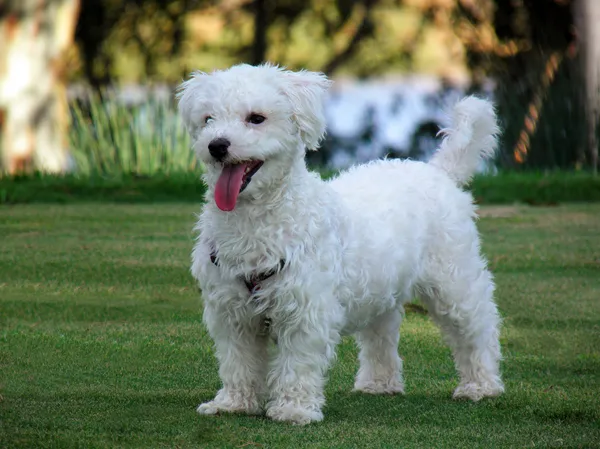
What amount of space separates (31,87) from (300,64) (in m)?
8.25

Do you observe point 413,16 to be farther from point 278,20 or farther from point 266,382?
point 266,382

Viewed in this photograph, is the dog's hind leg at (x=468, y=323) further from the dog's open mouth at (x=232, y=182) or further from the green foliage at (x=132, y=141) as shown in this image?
the green foliage at (x=132, y=141)

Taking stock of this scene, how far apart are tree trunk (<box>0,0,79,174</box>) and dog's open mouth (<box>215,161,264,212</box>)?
1346cm

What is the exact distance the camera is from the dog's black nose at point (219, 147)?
17.4 ft

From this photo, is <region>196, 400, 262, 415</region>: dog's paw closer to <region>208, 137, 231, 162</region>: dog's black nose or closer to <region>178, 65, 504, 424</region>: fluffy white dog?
<region>178, 65, 504, 424</region>: fluffy white dog

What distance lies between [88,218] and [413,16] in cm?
1536

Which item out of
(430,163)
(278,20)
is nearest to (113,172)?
(430,163)

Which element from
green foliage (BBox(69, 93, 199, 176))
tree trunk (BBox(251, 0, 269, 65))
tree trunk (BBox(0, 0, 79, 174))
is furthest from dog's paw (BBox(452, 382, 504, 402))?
tree trunk (BBox(251, 0, 269, 65))

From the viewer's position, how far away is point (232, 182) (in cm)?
543

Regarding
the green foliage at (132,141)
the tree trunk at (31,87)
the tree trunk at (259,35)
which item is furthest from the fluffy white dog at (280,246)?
the tree trunk at (259,35)

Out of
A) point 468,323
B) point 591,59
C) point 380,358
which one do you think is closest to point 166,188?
point 591,59

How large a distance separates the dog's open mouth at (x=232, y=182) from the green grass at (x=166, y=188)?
8.52 m

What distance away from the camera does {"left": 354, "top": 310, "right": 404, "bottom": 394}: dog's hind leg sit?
651cm

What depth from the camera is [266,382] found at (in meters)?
5.84
